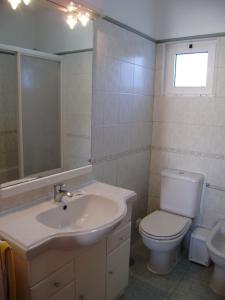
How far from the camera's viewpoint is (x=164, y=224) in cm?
227

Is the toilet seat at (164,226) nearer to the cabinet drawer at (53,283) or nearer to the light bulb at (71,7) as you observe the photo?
the cabinet drawer at (53,283)

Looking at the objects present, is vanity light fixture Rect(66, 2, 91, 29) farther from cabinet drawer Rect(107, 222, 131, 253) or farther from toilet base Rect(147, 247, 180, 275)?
toilet base Rect(147, 247, 180, 275)

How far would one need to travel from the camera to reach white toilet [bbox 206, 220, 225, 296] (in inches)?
77.2

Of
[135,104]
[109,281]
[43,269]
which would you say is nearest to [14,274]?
[43,269]

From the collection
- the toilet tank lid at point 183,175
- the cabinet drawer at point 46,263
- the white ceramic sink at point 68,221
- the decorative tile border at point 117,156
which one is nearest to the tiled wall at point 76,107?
the decorative tile border at point 117,156

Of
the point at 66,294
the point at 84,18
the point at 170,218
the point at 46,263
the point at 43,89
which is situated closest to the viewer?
the point at 46,263

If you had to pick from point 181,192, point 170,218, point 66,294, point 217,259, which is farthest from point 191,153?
point 66,294

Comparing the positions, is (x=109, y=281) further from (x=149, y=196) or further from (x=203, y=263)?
(x=149, y=196)

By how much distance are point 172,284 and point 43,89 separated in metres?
1.86

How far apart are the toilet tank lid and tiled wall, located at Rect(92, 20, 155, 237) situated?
0.93 feet

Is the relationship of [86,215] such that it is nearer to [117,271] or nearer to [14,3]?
[117,271]

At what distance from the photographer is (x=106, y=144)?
2135mm

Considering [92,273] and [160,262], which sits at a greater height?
[92,273]

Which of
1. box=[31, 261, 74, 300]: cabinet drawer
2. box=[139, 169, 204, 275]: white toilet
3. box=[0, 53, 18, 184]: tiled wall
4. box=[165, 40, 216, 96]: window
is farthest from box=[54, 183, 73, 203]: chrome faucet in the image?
box=[165, 40, 216, 96]: window
